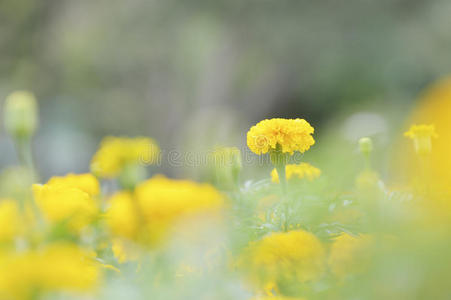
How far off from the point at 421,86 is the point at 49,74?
3.09 m

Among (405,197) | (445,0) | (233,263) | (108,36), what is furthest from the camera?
(108,36)

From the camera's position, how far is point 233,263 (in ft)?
1.26

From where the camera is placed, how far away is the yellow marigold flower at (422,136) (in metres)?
0.60

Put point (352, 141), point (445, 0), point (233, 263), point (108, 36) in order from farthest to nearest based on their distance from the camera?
point (108, 36) → point (445, 0) → point (352, 141) → point (233, 263)

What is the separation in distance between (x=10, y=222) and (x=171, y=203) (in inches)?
5.2

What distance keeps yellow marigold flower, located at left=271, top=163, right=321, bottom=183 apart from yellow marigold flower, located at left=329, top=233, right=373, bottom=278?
10cm

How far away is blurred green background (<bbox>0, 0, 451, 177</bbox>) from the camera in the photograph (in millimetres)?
3908

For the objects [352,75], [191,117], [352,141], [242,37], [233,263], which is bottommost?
[233,263]

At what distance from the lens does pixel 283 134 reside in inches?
21.5

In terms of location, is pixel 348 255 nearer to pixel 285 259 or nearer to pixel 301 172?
pixel 285 259

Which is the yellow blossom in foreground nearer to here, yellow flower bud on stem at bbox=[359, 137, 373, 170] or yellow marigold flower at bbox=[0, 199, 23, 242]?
yellow marigold flower at bbox=[0, 199, 23, 242]

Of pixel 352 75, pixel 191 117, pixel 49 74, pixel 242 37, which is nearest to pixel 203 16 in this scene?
pixel 242 37

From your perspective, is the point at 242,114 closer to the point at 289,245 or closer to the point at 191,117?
the point at 191,117

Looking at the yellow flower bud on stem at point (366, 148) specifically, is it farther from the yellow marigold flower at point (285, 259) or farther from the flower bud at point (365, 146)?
the yellow marigold flower at point (285, 259)
